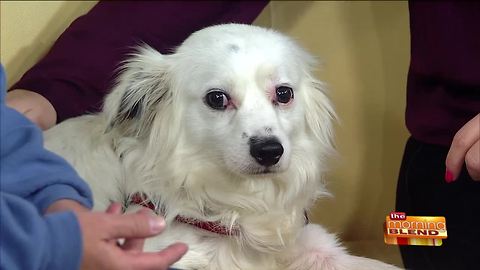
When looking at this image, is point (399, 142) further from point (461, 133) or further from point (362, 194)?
point (461, 133)

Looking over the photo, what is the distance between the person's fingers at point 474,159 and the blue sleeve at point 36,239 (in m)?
0.51

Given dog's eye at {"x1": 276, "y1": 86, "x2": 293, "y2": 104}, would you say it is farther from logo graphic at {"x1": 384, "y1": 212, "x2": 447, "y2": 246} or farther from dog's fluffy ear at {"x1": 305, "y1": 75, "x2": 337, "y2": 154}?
logo graphic at {"x1": 384, "y1": 212, "x2": 447, "y2": 246}

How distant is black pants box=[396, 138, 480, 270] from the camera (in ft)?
3.02

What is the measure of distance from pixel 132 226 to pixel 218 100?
37 centimetres

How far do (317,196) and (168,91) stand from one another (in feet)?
0.95

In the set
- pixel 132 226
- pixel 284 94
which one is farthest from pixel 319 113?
pixel 132 226

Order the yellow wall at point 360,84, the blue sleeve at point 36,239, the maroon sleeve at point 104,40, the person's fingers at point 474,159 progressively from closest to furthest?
1. the blue sleeve at point 36,239
2. the person's fingers at point 474,159
3. the maroon sleeve at point 104,40
4. the yellow wall at point 360,84

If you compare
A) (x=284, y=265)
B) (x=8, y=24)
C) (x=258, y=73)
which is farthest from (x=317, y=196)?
(x=8, y=24)

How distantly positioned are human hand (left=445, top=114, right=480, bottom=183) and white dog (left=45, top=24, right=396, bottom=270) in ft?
0.64

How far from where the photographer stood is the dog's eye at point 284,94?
91cm

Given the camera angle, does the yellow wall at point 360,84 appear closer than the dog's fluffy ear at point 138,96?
No

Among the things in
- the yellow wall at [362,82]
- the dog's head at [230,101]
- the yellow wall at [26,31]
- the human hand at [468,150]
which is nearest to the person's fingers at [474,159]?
the human hand at [468,150]

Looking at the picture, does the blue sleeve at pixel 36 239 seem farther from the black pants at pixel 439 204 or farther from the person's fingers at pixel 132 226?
the black pants at pixel 439 204

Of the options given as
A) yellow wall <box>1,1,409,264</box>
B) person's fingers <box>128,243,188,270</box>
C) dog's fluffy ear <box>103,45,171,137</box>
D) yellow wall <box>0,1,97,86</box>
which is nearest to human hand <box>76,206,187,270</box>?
person's fingers <box>128,243,188,270</box>
